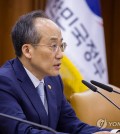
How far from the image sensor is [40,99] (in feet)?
6.20

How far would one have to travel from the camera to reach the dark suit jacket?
1.68 metres

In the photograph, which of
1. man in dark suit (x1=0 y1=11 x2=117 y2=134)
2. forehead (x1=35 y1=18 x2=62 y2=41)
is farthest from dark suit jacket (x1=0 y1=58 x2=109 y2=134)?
forehead (x1=35 y1=18 x2=62 y2=41)

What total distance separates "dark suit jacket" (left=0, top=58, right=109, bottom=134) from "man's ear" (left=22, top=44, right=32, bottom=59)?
62 millimetres

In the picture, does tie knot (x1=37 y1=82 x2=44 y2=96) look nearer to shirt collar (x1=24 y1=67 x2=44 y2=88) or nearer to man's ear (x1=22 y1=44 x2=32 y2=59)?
shirt collar (x1=24 y1=67 x2=44 y2=88)

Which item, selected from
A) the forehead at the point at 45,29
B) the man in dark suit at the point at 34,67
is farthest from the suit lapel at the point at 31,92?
the forehead at the point at 45,29

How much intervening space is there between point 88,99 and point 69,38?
974 mm

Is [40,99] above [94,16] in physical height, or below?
below

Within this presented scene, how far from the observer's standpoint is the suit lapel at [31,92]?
1.84 meters

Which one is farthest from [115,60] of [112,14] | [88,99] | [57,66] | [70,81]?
[57,66]

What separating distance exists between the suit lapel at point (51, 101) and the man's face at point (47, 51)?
13cm

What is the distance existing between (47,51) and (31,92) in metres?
0.21

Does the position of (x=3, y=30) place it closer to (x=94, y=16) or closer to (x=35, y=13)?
(x=94, y=16)

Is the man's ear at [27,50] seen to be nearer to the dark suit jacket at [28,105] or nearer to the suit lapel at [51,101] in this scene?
the dark suit jacket at [28,105]

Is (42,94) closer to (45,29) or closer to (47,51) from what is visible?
(47,51)
